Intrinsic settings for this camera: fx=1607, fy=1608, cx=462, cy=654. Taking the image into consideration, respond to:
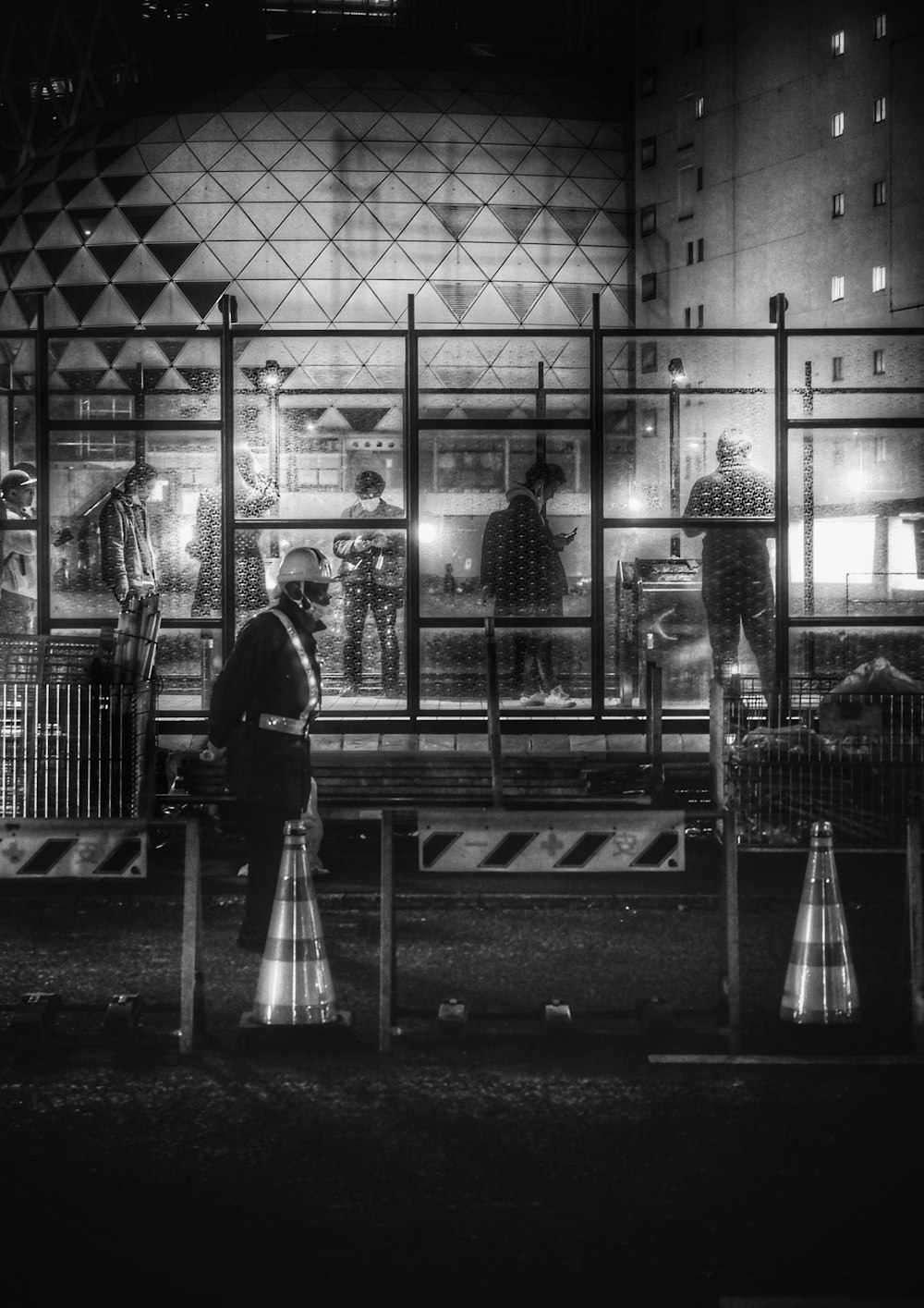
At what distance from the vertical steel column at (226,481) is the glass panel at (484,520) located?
1822mm

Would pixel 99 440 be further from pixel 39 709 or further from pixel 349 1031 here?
pixel 349 1031

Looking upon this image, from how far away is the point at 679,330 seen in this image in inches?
607

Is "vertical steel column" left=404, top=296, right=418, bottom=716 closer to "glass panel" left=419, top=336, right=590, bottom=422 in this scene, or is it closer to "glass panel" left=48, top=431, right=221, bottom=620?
"glass panel" left=419, top=336, right=590, bottom=422

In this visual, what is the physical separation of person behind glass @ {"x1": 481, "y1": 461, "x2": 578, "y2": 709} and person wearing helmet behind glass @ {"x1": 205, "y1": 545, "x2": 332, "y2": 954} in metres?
7.09

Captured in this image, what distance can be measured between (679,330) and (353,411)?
326 cm

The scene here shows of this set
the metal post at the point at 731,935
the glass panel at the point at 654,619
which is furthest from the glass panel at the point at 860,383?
the metal post at the point at 731,935

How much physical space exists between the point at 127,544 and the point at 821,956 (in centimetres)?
1002

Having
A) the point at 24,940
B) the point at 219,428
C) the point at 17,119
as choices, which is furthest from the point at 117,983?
the point at 17,119

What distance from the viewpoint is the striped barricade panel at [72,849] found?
7000 millimetres

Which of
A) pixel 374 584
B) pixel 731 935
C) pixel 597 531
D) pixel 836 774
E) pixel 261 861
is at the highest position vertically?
pixel 597 531

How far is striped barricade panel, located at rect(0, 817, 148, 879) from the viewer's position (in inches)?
276

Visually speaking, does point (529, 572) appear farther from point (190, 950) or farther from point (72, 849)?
point (190, 950)

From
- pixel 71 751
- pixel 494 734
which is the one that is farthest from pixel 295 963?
pixel 494 734

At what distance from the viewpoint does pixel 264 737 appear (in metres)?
8.36
